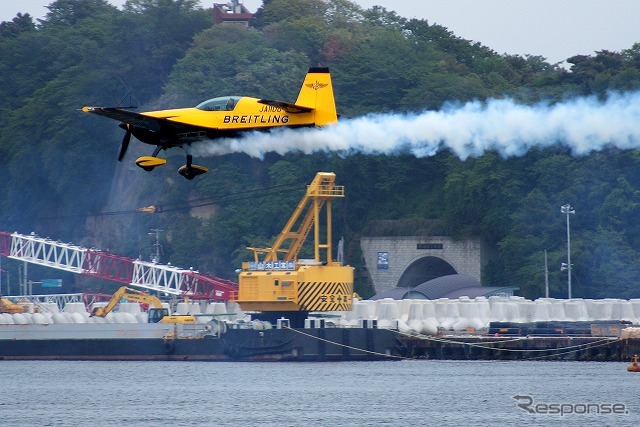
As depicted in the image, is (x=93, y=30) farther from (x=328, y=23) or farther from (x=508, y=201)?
(x=508, y=201)

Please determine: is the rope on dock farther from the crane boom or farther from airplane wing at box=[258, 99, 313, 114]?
airplane wing at box=[258, 99, 313, 114]

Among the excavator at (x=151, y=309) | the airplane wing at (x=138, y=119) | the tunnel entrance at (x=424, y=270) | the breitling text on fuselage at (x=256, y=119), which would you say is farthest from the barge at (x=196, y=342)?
the breitling text on fuselage at (x=256, y=119)

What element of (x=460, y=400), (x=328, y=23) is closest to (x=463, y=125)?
(x=460, y=400)

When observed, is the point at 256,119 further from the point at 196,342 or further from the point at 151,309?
the point at 151,309

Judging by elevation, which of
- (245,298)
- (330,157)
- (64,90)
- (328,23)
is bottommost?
(245,298)

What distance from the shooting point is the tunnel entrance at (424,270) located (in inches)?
4085

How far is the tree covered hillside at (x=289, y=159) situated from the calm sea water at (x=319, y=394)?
1763cm

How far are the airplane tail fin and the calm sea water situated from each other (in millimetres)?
12327

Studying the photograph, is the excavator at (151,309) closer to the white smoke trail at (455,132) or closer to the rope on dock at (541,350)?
the rope on dock at (541,350)

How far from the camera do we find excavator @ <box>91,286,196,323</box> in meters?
84.2

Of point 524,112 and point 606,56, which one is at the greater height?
point 606,56

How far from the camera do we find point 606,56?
9488 cm

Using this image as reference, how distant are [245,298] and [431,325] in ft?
41.2

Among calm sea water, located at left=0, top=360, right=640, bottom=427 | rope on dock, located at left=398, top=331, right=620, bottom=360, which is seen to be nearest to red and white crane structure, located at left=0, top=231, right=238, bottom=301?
rope on dock, located at left=398, top=331, right=620, bottom=360
